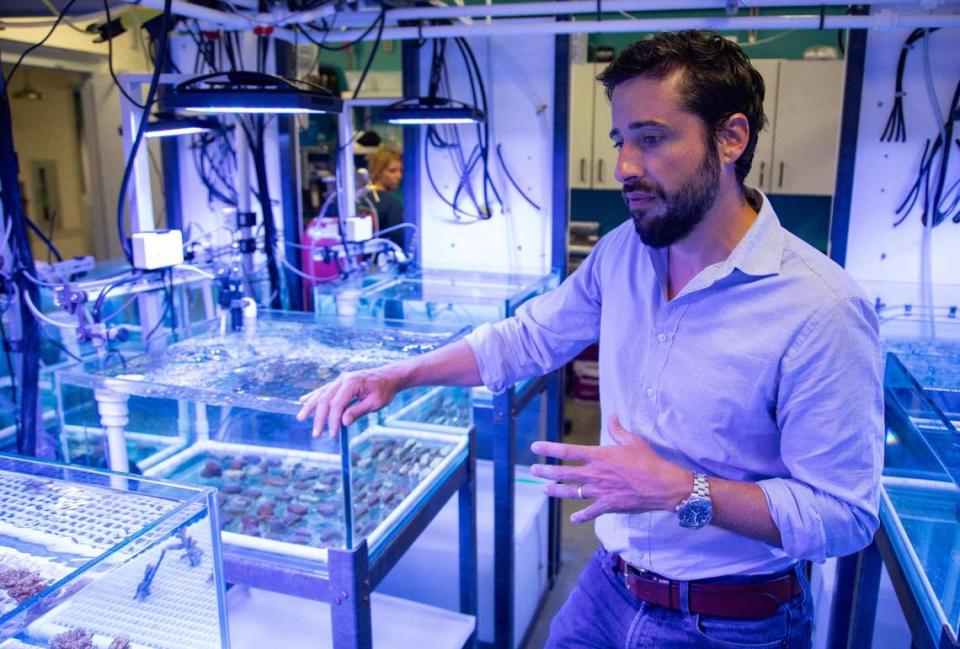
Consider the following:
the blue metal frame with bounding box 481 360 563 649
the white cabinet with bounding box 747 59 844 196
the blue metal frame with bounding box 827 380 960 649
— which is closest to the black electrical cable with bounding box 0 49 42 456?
the blue metal frame with bounding box 481 360 563 649

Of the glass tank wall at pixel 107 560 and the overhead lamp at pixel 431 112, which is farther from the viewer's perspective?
the overhead lamp at pixel 431 112

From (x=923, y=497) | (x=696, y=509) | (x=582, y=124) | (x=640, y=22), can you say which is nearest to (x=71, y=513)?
(x=696, y=509)

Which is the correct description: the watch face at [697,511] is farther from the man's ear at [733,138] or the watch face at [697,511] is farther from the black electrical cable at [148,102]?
the black electrical cable at [148,102]

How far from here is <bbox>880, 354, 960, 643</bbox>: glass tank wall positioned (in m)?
1.42

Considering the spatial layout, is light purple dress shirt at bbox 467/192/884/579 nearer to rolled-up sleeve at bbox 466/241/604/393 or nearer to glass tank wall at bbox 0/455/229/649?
rolled-up sleeve at bbox 466/241/604/393

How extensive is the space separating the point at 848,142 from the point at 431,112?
167 centimetres

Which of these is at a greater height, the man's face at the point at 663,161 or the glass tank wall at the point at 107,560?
the man's face at the point at 663,161

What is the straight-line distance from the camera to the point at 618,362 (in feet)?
4.89

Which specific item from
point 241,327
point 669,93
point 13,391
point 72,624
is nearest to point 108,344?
point 241,327

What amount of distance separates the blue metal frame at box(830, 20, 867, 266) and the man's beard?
2.05 meters

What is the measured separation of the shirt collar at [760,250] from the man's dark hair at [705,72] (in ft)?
0.43

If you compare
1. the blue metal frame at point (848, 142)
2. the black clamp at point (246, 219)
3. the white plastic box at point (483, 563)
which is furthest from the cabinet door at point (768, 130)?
the black clamp at point (246, 219)

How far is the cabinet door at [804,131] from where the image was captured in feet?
14.0

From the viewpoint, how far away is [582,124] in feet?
15.8
